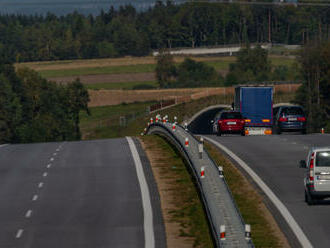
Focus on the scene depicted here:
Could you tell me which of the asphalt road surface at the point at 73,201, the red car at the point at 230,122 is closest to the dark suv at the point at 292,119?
the red car at the point at 230,122

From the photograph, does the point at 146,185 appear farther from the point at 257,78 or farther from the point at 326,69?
the point at 257,78

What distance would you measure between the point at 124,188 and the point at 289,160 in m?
9.40

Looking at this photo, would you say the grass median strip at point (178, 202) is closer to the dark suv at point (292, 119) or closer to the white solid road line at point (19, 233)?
the white solid road line at point (19, 233)

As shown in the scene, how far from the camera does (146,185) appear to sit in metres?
30.9

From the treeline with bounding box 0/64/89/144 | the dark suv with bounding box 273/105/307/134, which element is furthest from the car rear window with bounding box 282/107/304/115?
the treeline with bounding box 0/64/89/144

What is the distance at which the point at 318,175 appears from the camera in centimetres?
2452

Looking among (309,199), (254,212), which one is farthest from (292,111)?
(254,212)

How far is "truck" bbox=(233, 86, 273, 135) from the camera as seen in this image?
5603cm

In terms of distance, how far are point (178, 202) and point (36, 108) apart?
130 metres

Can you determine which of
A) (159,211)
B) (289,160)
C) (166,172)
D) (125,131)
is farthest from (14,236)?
(125,131)

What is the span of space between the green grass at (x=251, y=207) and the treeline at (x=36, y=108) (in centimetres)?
9675

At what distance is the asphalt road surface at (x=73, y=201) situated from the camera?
22.1 meters

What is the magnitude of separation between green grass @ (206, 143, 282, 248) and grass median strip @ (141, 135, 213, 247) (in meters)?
1.21

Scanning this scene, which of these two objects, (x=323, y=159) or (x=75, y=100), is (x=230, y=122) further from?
(x=75, y=100)
